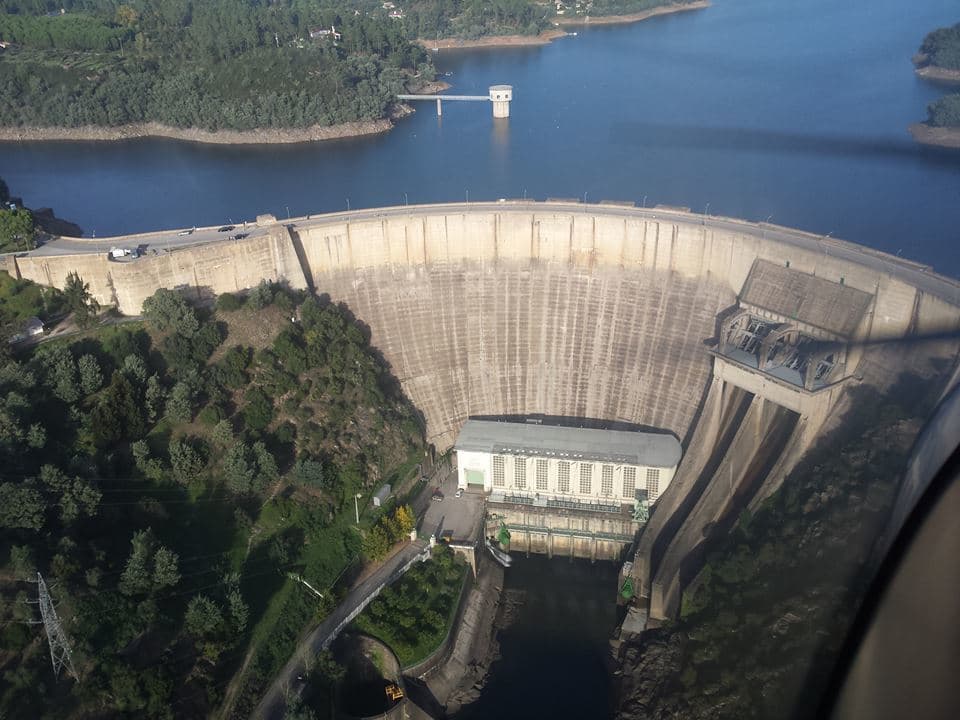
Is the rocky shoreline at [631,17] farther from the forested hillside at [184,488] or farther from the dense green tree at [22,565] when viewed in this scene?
the dense green tree at [22,565]

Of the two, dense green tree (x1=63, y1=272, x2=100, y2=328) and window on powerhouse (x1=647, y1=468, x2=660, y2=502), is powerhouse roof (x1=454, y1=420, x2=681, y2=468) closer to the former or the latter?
window on powerhouse (x1=647, y1=468, x2=660, y2=502)

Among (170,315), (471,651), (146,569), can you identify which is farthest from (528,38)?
(146,569)

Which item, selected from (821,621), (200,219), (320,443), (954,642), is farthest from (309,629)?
(200,219)

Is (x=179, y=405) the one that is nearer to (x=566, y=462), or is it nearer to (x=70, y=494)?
(x=70, y=494)

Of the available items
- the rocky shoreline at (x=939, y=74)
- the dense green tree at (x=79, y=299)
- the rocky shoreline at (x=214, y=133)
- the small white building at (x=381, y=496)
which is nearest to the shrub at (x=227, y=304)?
the dense green tree at (x=79, y=299)

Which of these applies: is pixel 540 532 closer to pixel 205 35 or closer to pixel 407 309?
pixel 407 309

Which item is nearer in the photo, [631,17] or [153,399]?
[153,399]
